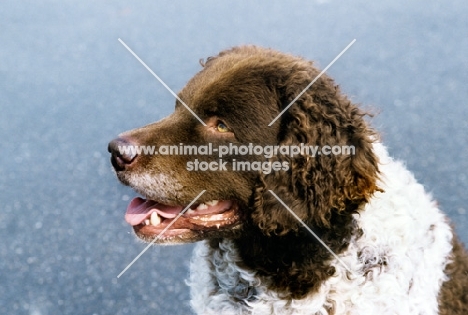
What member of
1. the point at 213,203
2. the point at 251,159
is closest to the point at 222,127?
the point at 251,159

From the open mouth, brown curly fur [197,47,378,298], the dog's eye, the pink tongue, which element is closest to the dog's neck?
brown curly fur [197,47,378,298]

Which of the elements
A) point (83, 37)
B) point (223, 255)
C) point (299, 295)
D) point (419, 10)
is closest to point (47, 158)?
point (83, 37)

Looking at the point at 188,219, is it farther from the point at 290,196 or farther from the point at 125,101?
the point at 125,101

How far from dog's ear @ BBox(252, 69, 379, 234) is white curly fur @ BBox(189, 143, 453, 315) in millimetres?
166

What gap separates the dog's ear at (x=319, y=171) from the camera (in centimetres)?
253

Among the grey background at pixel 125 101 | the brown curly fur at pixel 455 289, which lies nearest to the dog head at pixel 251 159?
the grey background at pixel 125 101

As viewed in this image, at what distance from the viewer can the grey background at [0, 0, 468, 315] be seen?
4.09 meters

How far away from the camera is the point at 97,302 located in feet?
A: 12.6

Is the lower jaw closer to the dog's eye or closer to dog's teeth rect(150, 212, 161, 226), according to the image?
dog's teeth rect(150, 212, 161, 226)

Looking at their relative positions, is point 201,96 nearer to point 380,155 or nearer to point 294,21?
point 380,155

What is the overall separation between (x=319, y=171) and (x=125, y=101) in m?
3.94

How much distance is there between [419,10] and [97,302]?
18.5 ft

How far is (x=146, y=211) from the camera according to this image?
2.80 metres

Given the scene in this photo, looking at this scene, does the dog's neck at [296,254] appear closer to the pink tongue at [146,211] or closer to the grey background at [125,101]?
the pink tongue at [146,211]
